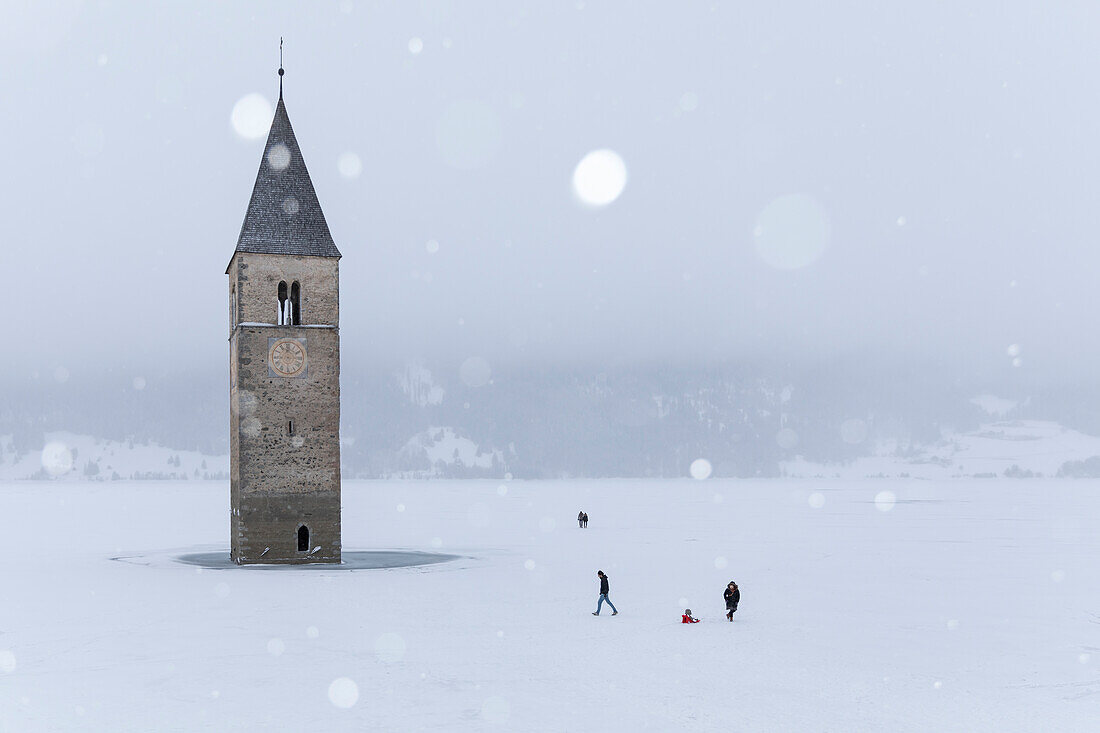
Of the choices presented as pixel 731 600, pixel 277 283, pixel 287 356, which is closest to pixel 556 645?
pixel 731 600

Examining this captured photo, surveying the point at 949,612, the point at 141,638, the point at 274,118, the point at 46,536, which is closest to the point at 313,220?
the point at 274,118

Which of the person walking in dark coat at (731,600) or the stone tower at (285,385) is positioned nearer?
the person walking in dark coat at (731,600)

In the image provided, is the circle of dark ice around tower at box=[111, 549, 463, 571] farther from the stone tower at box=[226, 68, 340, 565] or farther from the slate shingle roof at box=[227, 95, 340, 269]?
the slate shingle roof at box=[227, 95, 340, 269]

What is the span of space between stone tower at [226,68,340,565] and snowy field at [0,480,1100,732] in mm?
2906

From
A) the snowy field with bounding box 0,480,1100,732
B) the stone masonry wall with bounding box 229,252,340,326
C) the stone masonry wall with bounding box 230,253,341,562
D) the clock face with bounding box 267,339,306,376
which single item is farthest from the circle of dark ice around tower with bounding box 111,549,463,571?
the stone masonry wall with bounding box 229,252,340,326

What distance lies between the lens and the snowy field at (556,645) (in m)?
17.7

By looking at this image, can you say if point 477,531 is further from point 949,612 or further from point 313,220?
point 949,612

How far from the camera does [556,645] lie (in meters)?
24.0

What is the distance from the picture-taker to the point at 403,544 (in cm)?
5666

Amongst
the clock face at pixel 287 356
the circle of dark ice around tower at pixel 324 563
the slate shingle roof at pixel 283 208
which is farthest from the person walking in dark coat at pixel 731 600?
the slate shingle roof at pixel 283 208

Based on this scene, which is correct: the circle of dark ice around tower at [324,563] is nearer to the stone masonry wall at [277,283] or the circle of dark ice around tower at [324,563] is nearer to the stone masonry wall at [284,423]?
the stone masonry wall at [284,423]

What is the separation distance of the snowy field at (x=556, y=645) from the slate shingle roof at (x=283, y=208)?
1356 cm

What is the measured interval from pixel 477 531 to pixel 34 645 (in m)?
47.3

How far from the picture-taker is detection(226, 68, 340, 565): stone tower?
44.0 meters
